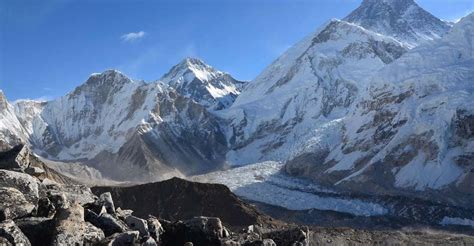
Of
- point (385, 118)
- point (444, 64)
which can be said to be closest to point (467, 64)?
point (444, 64)

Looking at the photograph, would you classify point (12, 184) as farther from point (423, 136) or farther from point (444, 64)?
point (444, 64)

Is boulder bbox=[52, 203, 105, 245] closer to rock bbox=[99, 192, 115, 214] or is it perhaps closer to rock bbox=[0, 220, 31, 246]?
rock bbox=[0, 220, 31, 246]

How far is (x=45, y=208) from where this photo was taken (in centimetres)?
1866

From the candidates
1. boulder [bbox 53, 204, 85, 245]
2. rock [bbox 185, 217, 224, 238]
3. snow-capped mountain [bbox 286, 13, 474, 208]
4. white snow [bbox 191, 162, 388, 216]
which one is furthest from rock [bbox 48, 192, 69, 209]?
snow-capped mountain [bbox 286, 13, 474, 208]

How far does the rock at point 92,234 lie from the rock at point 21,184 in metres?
1.94

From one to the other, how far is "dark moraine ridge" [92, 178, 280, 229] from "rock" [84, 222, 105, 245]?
160ft

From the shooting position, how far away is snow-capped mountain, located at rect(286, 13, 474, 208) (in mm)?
121625

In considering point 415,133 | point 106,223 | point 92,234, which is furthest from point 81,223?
point 415,133

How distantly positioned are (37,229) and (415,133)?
125 meters

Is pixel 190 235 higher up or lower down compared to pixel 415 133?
lower down

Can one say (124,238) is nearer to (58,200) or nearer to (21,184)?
(58,200)

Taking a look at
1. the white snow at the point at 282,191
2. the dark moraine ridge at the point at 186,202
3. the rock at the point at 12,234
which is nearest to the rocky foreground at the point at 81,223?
the rock at the point at 12,234

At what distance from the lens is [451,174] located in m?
119

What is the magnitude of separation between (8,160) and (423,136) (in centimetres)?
11279
